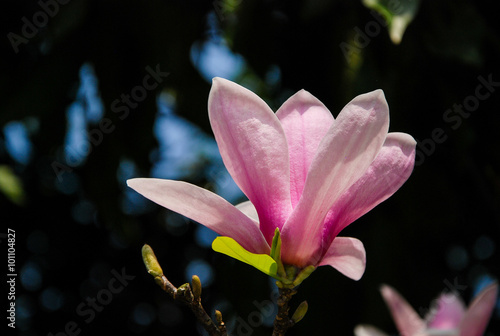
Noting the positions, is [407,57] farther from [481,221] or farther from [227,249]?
[227,249]

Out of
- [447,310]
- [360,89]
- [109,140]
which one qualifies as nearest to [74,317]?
[109,140]

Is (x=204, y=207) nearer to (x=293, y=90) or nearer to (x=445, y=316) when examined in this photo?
(x=445, y=316)

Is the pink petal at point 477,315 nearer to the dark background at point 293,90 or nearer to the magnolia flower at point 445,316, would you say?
the magnolia flower at point 445,316

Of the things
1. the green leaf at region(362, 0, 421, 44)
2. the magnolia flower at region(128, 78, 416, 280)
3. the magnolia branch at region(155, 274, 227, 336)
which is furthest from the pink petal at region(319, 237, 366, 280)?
the green leaf at region(362, 0, 421, 44)

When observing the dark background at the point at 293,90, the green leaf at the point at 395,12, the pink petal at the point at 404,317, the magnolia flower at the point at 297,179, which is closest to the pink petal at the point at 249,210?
the magnolia flower at the point at 297,179

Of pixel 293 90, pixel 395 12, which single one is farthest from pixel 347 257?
pixel 293 90

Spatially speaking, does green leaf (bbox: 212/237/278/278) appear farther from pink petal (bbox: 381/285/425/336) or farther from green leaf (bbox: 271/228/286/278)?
pink petal (bbox: 381/285/425/336)

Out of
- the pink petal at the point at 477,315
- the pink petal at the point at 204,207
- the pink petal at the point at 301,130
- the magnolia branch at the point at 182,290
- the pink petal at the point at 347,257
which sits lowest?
the pink petal at the point at 477,315
